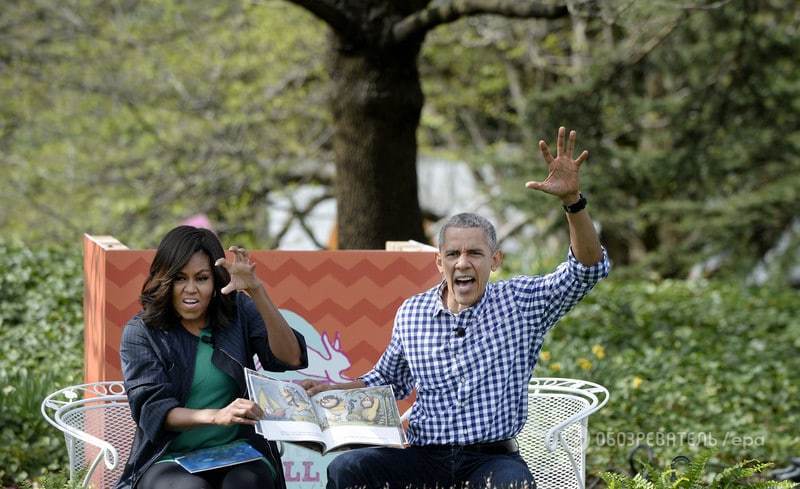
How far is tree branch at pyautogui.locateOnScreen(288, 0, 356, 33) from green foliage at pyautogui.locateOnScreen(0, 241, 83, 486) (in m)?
2.40

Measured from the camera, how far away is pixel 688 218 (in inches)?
479

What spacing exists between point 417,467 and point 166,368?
939 mm

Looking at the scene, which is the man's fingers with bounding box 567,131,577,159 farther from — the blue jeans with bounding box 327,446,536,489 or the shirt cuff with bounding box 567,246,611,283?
the blue jeans with bounding box 327,446,536,489

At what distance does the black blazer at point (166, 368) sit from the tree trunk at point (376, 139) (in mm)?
3788

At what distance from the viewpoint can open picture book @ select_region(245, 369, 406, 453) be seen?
13.2 ft

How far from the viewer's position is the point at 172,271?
14.0 ft

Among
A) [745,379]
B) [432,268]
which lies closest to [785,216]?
[745,379]

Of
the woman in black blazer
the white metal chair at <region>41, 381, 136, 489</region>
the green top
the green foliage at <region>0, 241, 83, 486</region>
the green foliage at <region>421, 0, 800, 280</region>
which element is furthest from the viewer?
the green foliage at <region>421, 0, 800, 280</region>

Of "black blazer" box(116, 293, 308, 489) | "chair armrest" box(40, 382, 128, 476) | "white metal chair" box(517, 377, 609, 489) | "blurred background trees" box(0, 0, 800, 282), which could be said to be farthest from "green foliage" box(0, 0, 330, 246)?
"black blazer" box(116, 293, 308, 489)

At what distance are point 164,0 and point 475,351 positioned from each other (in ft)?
35.1

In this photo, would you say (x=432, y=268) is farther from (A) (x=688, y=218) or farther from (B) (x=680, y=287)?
(A) (x=688, y=218)

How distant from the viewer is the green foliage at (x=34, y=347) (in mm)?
5902

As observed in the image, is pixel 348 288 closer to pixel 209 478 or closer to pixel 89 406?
pixel 89 406

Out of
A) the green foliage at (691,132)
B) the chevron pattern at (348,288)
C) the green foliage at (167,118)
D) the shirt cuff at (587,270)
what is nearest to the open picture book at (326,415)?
the shirt cuff at (587,270)
